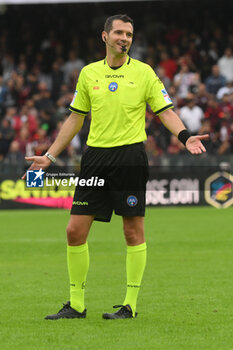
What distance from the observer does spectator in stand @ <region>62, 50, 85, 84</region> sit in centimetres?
2286

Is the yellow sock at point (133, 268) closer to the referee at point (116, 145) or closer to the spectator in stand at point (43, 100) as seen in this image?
the referee at point (116, 145)

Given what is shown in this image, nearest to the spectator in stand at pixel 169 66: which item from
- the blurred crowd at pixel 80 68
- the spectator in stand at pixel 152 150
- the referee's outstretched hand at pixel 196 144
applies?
the blurred crowd at pixel 80 68

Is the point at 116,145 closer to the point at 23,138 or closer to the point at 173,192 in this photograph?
the point at 173,192

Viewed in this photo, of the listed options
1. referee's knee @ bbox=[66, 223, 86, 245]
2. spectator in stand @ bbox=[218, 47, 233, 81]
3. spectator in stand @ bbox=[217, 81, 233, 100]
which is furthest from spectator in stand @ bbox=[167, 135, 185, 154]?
referee's knee @ bbox=[66, 223, 86, 245]

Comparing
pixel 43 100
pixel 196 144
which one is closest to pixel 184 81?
pixel 43 100

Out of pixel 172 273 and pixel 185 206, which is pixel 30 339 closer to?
pixel 172 273

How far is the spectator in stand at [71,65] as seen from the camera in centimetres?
2286

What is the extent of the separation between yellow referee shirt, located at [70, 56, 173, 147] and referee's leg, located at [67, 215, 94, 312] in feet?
1.96

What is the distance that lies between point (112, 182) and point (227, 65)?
1576cm

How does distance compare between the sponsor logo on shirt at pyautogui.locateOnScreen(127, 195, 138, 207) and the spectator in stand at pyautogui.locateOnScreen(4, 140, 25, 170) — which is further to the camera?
the spectator in stand at pyautogui.locateOnScreen(4, 140, 25, 170)

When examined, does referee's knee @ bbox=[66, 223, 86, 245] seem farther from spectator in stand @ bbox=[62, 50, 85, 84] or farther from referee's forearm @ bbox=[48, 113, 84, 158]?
spectator in stand @ bbox=[62, 50, 85, 84]

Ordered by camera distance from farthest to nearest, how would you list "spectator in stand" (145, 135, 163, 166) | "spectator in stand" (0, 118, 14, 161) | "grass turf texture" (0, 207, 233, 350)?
"spectator in stand" (0, 118, 14, 161), "spectator in stand" (145, 135, 163, 166), "grass turf texture" (0, 207, 233, 350)

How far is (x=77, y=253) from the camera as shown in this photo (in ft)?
19.9

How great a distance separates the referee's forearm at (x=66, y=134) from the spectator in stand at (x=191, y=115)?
13031 mm
